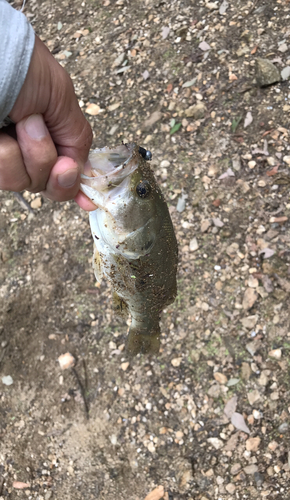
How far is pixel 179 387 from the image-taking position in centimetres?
336

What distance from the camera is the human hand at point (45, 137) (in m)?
1.45

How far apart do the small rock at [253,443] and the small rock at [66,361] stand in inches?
70.2

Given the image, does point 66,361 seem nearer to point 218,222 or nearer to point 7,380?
point 7,380

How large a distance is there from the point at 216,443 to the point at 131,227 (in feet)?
7.16

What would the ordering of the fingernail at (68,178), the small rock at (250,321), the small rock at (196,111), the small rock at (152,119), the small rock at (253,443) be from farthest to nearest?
the small rock at (152,119), the small rock at (196,111), the small rock at (250,321), the small rock at (253,443), the fingernail at (68,178)

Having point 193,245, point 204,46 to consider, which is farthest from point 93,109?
point 193,245

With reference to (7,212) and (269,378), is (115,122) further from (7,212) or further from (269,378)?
(269,378)

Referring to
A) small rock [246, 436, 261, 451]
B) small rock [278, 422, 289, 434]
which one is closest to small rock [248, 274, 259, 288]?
small rock [278, 422, 289, 434]

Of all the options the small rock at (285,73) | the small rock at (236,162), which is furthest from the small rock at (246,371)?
the small rock at (285,73)

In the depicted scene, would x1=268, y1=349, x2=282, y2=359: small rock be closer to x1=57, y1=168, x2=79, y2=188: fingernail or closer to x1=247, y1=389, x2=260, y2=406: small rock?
x1=247, y1=389, x2=260, y2=406: small rock

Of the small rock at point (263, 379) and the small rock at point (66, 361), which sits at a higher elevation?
the small rock at point (66, 361)

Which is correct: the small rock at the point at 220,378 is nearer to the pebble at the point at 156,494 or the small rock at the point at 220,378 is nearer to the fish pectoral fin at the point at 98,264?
the pebble at the point at 156,494

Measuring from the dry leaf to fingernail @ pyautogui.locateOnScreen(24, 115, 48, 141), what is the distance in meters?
2.72

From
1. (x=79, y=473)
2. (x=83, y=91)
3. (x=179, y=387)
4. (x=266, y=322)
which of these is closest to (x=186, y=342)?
(x=179, y=387)
